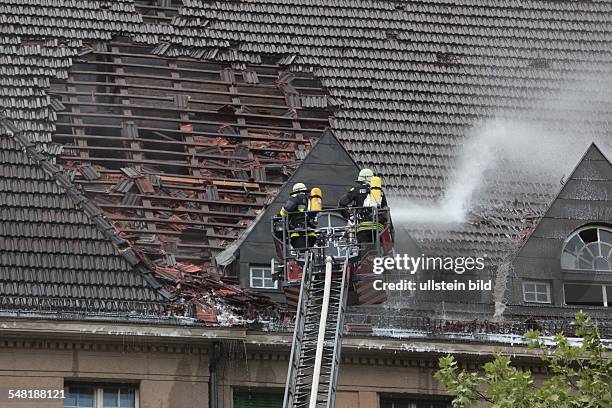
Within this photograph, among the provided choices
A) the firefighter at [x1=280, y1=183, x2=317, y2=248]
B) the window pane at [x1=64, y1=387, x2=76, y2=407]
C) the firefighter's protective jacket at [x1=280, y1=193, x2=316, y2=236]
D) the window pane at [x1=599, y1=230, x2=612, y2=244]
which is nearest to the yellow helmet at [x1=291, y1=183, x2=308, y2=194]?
the firefighter at [x1=280, y1=183, x2=317, y2=248]

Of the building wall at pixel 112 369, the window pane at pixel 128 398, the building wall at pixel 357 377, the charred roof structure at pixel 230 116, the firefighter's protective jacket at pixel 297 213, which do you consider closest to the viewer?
the firefighter's protective jacket at pixel 297 213

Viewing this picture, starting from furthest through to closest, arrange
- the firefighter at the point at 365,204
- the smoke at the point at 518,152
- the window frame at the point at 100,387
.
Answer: the smoke at the point at 518,152 → the window frame at the point at 100,387 → the firefighter at the point at 365,204

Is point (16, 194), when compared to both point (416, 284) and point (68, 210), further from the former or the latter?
point (416, 284)

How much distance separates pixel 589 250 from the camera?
116 feet

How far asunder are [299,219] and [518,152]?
7208 millimetres

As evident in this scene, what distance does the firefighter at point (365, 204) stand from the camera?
31.9m

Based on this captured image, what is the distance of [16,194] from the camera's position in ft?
112

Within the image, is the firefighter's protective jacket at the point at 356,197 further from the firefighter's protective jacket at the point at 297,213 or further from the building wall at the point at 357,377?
the building wall at the point at 357,377

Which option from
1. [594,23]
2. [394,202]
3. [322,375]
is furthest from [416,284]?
[594,23]

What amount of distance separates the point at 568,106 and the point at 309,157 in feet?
19.2

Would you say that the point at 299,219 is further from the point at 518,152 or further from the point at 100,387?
the point at 518,152

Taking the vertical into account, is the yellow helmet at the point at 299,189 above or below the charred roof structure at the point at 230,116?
below

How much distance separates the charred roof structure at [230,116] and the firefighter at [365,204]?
2.56 metres

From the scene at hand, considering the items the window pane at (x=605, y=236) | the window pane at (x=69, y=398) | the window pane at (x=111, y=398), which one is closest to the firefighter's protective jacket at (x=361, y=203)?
the window pane at (x=111, y=398)
